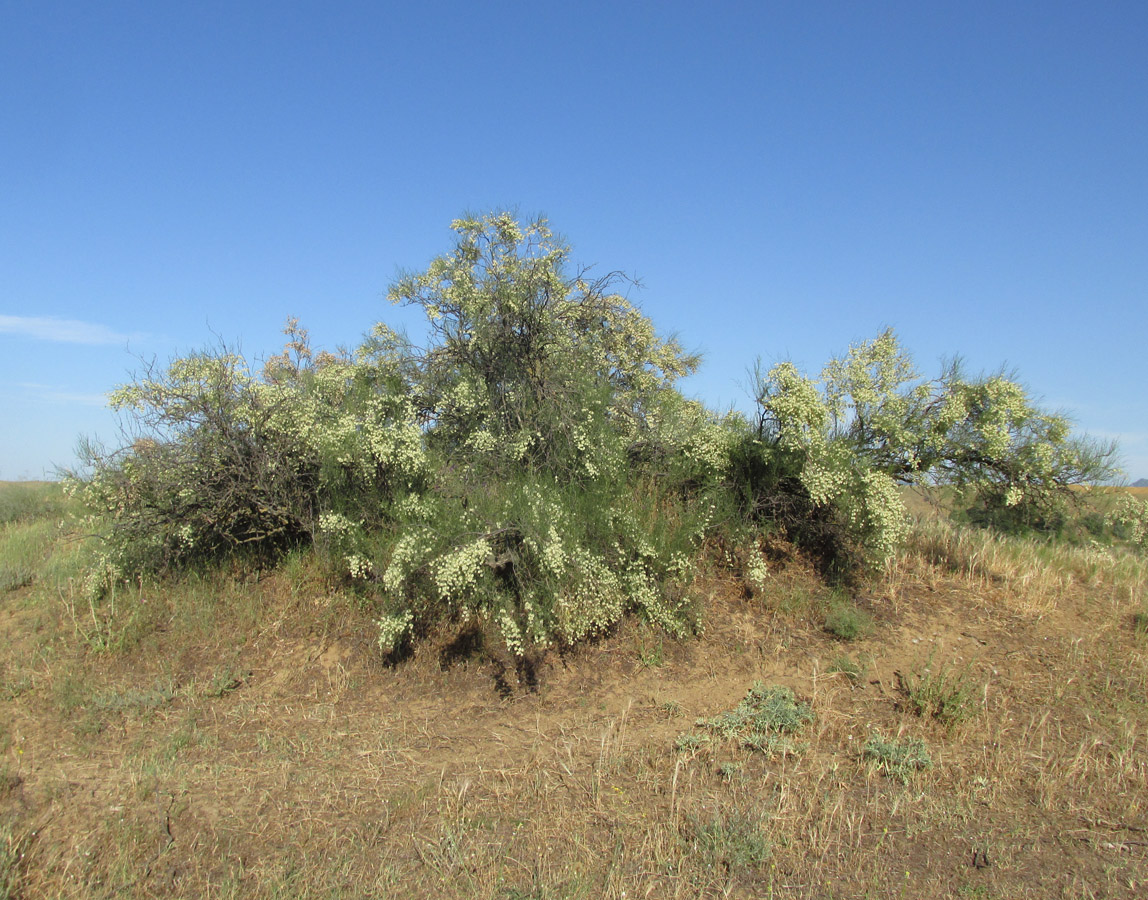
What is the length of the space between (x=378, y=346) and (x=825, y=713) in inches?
284

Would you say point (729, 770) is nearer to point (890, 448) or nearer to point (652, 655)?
point (652, 655)

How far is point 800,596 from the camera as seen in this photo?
30.1ft

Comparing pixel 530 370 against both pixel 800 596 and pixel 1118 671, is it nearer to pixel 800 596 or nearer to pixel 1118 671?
pixel 800 596

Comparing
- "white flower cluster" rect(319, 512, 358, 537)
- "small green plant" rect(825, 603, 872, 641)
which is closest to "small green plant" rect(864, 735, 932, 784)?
"small green plant" rect(825, 603, 872, 641)

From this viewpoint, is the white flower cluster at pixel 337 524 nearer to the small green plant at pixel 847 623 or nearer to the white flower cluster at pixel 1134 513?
the small green plant at pixel 847 623

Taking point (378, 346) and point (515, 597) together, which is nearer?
point (515, 597)

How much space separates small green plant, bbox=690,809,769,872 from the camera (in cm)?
485

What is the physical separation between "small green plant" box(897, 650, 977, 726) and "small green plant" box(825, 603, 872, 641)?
0.81m

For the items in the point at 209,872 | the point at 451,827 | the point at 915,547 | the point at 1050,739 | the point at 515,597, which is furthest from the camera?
the point at 915,547

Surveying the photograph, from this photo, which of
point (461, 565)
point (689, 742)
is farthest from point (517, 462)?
point (689, 742)

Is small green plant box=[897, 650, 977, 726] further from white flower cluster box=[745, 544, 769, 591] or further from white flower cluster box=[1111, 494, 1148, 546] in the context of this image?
white flower cluster box=[1111, 494, 1148, 546]

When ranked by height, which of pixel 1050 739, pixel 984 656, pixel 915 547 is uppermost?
pixel 915 547

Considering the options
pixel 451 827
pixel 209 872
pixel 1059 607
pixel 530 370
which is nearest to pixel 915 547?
pixel 1059 607

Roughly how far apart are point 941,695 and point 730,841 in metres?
3.39
